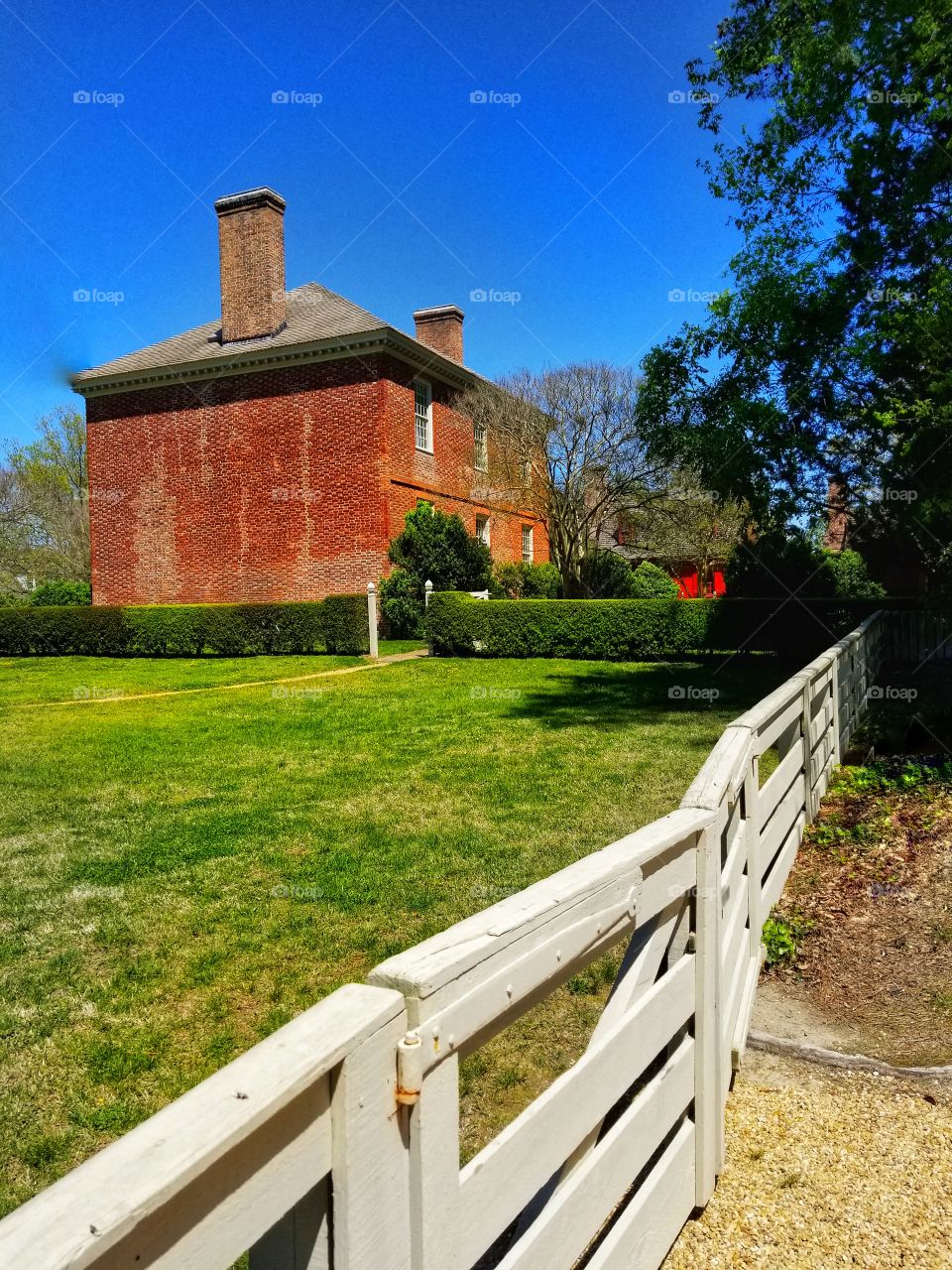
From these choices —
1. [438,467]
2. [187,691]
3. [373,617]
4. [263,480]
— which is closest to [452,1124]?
[187,691]

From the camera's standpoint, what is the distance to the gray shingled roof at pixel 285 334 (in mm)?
23344

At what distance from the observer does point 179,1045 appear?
3.71 meters

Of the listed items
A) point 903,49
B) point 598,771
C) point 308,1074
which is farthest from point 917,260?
point 308,1074

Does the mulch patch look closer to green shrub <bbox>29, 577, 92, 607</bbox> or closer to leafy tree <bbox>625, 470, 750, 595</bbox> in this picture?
leafy tree <bbox>625, 470, 750, 595</bbox>

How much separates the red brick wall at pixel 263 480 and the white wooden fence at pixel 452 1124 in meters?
20.6

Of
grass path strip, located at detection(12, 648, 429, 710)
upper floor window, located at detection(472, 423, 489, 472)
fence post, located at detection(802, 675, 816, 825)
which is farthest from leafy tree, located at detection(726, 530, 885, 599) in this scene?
fence post, located at detection(802, 675, 816, 825)

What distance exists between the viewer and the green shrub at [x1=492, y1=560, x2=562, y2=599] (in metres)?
27.0

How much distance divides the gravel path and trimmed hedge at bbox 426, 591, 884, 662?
1414cm

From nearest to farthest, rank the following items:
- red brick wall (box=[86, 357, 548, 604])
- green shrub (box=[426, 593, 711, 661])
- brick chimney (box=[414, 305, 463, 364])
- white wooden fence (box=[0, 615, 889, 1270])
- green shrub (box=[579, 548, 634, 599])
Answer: white wooden fence (box=[0, 615, 889, 1270])
green shrub (box=[426, 593, 711, 661])
red brick wall (box=[86, 357, 548, 604])
green shrub (box=[579, 548, 634, 599])
brick chimney (box=[414, 305, 463, 364])

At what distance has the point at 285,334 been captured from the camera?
24.1 m

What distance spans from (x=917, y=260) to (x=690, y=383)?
349cm

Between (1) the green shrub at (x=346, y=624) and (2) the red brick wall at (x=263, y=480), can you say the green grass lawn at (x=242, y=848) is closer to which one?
(1) the green shrub at (x=346, y=624)

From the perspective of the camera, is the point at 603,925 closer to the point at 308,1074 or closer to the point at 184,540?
the point at 308,1074

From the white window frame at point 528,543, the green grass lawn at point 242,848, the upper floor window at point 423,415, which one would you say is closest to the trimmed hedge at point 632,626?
the green grass lawn at point 242,848
